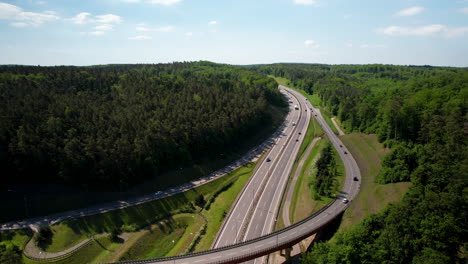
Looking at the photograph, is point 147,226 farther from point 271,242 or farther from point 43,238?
point 271,242

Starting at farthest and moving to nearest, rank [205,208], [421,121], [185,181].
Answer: [185,181] → [421,121] → [205,208]

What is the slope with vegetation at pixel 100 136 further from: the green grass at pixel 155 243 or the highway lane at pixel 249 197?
the green grass at pixel 155 243

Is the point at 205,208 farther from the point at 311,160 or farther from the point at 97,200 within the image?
the point at 311,160

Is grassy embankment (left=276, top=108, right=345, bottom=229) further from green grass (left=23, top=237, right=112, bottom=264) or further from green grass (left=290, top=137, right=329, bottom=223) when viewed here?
green grass (left=23, top=237, right=112, bottom=264)

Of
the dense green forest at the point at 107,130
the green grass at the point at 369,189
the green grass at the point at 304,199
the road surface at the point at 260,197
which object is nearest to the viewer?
the green grass at the point at 369,189

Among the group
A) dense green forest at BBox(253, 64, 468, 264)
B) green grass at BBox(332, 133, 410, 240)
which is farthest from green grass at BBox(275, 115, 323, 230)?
dense green forest at BBox(253, 64, 468, 264)

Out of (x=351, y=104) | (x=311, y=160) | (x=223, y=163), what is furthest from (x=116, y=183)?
(x=351, y=104)

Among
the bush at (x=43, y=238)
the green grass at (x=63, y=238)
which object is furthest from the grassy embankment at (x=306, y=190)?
the bush at (x=43, y=238)
